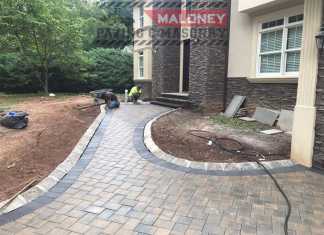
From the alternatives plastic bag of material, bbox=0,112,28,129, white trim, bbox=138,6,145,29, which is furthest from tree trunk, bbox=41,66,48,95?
plastic bag of material, bbox=0,112,28,129

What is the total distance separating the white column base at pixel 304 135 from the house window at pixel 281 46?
8.68ft

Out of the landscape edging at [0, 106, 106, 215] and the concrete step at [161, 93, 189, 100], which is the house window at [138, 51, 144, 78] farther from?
the landscape edging at [0, 106, 106, 215]

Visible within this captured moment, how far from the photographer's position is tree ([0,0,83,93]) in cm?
1212

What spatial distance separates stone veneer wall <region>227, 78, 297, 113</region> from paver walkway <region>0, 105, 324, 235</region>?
3.21m

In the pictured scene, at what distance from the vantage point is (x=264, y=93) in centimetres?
750

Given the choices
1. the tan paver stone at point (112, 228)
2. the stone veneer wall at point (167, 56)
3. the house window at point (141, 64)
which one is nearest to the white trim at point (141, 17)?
the house window at point (141, 64)

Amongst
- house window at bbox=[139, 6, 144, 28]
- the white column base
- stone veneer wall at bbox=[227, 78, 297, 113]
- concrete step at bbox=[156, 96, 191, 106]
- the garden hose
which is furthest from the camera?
house window at bbox=[139, 6, 144, 28]

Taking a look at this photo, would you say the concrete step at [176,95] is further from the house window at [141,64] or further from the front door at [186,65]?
the house window at [141,64]

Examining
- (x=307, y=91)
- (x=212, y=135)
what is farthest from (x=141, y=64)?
(x=307, y=91)

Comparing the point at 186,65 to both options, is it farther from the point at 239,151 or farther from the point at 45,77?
the point at 45,77

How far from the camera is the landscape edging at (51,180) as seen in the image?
129 inches

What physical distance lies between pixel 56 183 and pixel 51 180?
0.12m

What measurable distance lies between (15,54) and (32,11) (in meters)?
3.45

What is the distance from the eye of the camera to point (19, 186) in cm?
374
